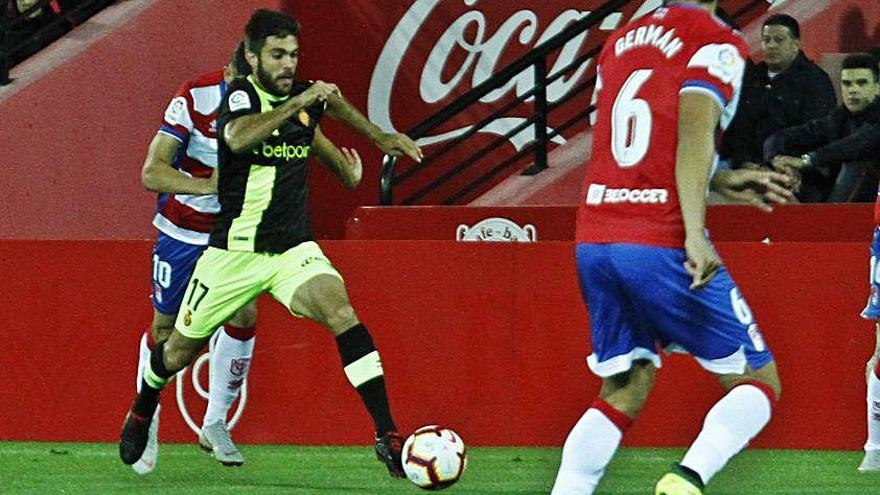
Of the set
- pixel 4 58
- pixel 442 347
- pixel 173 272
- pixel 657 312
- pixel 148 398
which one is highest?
pixel 657 312

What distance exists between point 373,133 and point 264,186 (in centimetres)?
→ 53

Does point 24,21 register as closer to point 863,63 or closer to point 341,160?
point 863,63

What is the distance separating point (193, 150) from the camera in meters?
8.99

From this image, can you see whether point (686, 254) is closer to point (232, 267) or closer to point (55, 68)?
point (232, 267)

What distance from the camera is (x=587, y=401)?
971cm

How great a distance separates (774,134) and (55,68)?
18.4 ft

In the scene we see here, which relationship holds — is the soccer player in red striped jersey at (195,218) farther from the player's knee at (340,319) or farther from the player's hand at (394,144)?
the player's knee at (340,319)

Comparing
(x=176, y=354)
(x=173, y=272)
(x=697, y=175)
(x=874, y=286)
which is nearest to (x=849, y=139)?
(x=874, y=286)

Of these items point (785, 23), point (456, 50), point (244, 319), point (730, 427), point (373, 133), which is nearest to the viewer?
point (730, 427)

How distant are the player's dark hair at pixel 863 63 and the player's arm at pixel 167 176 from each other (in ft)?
13.6

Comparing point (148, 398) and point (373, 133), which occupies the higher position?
point (373, 133)

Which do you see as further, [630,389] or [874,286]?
[874,286]

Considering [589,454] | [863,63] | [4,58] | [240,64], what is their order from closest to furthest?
1. [589,454]
2. [240,64]
3. [863,63]
4. [4,58]

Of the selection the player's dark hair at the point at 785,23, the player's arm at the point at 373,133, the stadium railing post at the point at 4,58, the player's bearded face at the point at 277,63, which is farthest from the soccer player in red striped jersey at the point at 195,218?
the stadium railing post at the point at 4,58
